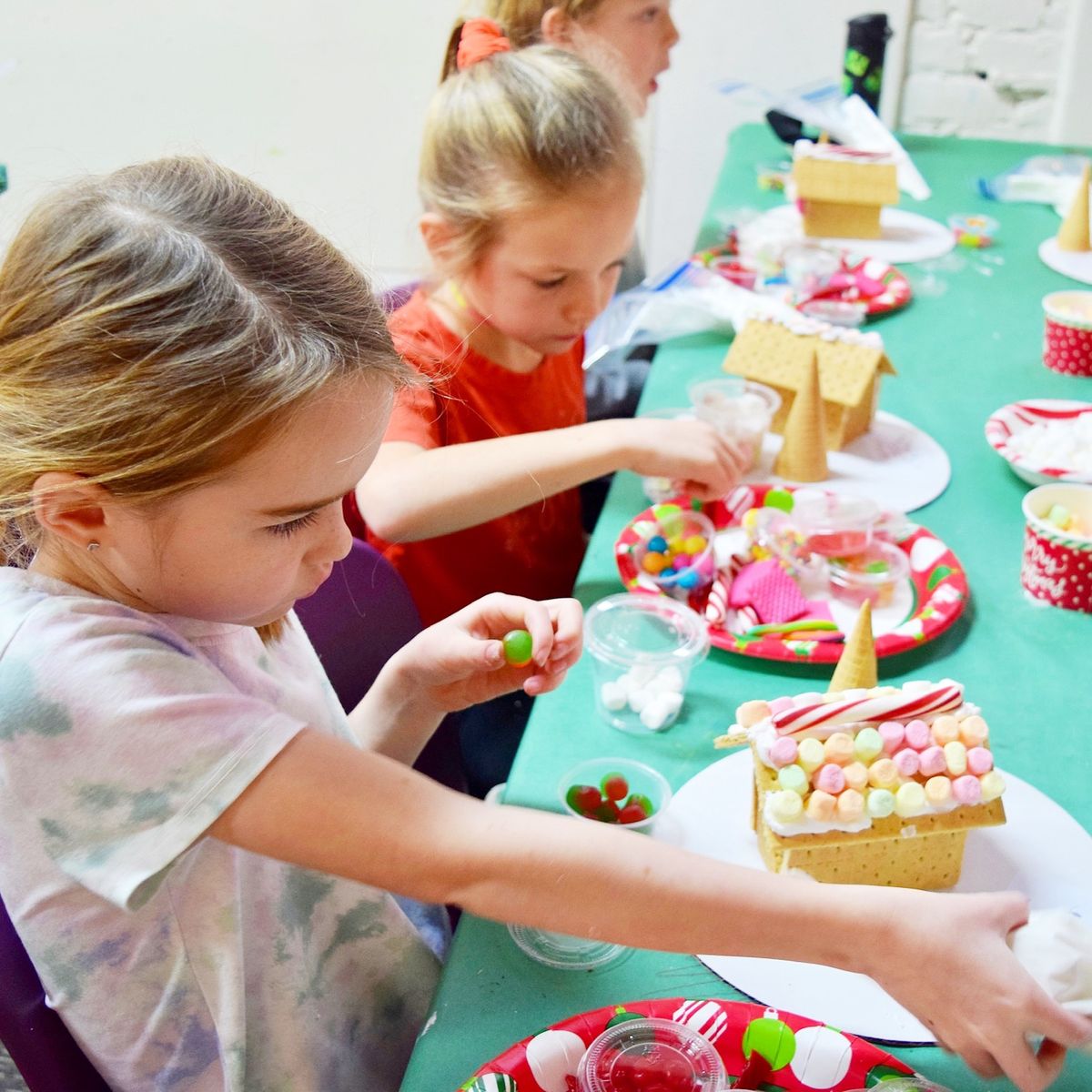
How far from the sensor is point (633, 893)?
66cm

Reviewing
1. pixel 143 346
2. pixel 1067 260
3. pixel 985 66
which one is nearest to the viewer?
pixel 143 346

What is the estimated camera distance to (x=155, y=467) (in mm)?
625

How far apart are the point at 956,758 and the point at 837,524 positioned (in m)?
0.41

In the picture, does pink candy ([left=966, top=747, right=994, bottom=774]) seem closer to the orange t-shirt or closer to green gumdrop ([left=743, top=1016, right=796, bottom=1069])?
green gumdrop ([left=743, top=1016, right=796, bottom=1069])

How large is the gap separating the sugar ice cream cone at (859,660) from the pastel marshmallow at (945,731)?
0.11m

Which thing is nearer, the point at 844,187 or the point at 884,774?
the point at 884,774

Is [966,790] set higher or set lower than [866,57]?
lower

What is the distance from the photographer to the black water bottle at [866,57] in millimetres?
2465

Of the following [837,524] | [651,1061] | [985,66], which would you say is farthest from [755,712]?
[985,66]

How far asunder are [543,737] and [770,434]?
62cm

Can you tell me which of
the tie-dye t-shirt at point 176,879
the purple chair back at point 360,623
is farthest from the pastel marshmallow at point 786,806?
the purple chair back at point 360,623

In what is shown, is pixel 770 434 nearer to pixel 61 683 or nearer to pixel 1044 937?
pixel 1044 937

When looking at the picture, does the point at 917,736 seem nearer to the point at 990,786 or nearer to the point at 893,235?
the point at 990,786

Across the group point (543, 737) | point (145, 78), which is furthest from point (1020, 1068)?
point (145, 78)
